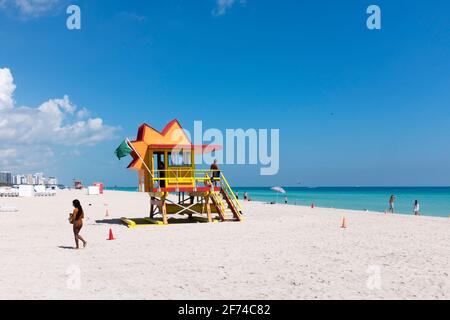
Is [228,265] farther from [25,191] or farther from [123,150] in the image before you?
[25,191]

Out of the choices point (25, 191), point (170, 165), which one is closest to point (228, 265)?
point (170, 165)

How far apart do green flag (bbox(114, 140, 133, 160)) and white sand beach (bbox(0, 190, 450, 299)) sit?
4578mm

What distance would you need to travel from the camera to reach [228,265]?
10.8 meters

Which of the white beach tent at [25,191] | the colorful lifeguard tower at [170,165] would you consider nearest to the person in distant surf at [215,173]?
the colorful lifeguard tower at [170,165]

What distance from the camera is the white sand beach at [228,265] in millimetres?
8211

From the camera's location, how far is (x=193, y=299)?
7676 mm

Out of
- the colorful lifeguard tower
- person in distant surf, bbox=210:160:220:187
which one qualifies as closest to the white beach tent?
the colorful lifeguard tower

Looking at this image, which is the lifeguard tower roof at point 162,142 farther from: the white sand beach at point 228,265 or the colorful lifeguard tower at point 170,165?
the white sand beach at point 228,265

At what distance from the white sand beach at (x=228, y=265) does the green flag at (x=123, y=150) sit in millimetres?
4578

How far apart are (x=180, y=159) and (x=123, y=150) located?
10.2 ft

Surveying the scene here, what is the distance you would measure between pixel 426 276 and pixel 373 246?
473 centimetres
